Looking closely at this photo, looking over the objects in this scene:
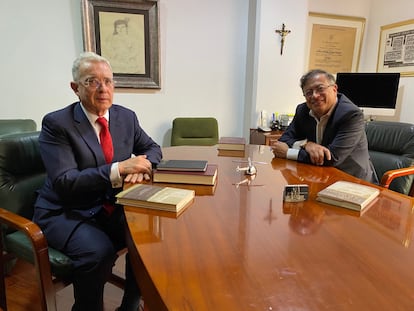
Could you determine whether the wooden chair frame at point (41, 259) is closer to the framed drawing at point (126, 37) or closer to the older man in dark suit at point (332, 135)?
the older man in dark suit at point (332, 135)

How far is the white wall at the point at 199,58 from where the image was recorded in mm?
2809

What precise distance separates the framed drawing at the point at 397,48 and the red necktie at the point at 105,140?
3174 mm

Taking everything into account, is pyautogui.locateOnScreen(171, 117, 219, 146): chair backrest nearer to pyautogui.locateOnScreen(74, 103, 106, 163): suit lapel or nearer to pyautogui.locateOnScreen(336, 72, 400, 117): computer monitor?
pyautogui.locateOnScreen(336, 72, 400, 117): computer monitor

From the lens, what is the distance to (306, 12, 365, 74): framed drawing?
11.4ft

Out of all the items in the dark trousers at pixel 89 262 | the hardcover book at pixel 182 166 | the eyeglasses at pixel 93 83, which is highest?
the eyeglasses at pixel 93 83

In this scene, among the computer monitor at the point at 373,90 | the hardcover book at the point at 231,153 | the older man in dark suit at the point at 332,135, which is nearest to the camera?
the older man in dark suit at the point at 332,135

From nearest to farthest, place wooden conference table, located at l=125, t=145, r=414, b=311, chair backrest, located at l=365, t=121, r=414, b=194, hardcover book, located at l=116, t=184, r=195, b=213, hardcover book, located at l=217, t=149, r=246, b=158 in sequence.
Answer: wooden conference table, located at l=125, t=145, r=414, b=311
hardcover book, located at l=116, t=184, r=195, b=213
hardcover book, located at l=217, t=149, r=246, b=158
chair backrest, located at l=365, t=121, r=414, b=194

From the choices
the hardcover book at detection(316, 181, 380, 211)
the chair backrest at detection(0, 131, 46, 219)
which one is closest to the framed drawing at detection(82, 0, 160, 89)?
the chair backrest at detection(0, 131, 46, 219)

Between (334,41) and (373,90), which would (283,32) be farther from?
(373,90)

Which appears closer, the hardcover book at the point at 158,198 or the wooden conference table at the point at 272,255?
the wooden conference table at the point at 272,255

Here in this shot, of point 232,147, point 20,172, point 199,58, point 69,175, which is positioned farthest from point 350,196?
point 199,58

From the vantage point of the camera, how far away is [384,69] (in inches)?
134

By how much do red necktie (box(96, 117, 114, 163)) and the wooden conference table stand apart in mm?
497

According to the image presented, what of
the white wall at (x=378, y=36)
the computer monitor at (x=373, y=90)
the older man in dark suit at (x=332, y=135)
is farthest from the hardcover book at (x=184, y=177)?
the white wall at (x=378, y=36)
